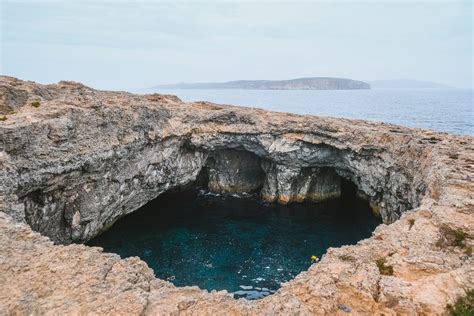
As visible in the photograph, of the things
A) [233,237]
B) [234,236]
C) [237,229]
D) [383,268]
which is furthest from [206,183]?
[383,268]

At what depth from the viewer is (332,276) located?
34.6ft

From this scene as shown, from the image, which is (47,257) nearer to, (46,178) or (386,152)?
(46,178)

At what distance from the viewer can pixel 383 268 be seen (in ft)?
36.0

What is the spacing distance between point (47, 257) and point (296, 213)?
90.5 feet

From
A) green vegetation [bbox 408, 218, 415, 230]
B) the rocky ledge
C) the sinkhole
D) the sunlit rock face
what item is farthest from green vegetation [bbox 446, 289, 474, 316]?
the sunlit rock face

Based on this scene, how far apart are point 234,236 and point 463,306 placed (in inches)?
867

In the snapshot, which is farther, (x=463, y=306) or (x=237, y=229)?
(x=237, y=229)

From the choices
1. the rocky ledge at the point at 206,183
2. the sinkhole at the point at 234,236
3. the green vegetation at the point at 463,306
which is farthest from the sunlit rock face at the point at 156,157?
the green vegetation at the point at 463,306

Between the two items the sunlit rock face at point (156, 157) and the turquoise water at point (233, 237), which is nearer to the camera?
the sunlit rock face at point (156, 157)

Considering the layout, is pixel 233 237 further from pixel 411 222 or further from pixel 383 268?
pixel 383 268

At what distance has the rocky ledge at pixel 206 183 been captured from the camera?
9445 mm

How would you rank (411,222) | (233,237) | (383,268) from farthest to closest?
(233,237) → (411,222) → (383,268)

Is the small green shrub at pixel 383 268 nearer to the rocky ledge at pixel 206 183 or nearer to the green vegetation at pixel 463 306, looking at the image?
the rocky ledge at pixel 206 183

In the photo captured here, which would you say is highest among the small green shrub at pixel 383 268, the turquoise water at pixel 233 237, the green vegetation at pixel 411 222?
the green vegetation at pixel 411 222
